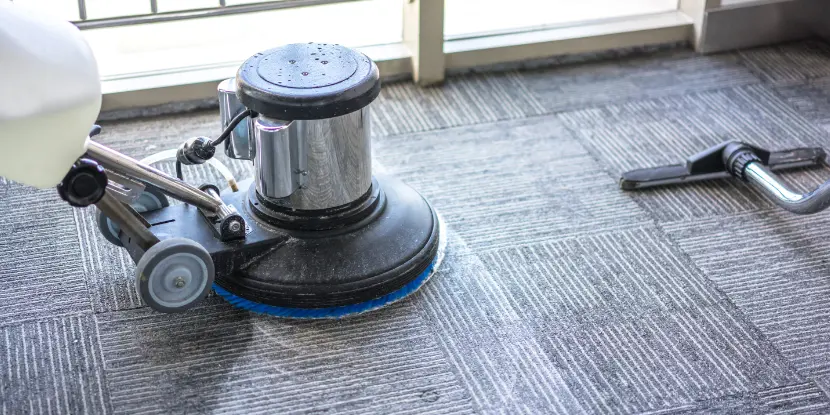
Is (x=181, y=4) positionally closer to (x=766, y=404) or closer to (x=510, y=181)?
(x=510, y=181)

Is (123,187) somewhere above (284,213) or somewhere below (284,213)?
above

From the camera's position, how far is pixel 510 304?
1.74 meters

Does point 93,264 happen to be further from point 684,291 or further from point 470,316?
point 684,291

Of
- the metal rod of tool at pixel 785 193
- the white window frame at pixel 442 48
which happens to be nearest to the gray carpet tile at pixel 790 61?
the white window frame at pixel 442 48

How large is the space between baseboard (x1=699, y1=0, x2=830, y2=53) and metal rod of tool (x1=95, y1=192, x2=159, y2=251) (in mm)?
1753

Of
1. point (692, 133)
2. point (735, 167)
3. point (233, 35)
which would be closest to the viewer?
point (735, 167)

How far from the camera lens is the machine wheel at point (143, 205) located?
1.72 meters

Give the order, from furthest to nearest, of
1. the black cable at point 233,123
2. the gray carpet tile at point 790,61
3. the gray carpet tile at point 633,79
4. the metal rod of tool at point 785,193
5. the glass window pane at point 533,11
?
the glass window pane at point 533,11 → the gray carpet tile at point 790,61 → the gray carpet tile at point 633,79 → the metal rod of tool at point 785,193 → the black cable at point 233,123

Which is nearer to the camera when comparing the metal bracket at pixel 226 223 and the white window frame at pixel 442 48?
the metal bracket at pixel 226 223

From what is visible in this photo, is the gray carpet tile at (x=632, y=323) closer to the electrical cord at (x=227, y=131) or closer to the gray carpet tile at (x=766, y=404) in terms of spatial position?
the gray carpet tile at (x=766, y=404)

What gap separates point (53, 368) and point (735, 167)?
144cm

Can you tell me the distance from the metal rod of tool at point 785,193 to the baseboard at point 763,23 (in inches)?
28.2

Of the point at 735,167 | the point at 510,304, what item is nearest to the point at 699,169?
the point at 735,167

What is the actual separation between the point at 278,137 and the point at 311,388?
0.43 metres
